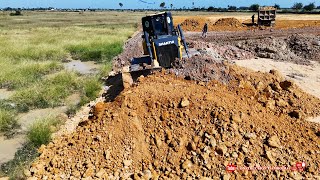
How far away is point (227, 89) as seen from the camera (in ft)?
34.0

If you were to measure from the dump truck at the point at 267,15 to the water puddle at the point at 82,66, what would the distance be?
754 inches

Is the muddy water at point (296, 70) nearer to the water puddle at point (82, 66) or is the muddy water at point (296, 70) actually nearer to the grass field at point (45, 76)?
the grass field at point (45, 76)

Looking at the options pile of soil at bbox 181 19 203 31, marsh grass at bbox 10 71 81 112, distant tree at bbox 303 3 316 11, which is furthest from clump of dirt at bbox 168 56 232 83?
distant tree at bbox 303 3 316 11

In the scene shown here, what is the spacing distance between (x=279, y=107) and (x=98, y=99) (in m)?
6.76

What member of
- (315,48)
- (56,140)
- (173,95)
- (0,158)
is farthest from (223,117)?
(315,48)

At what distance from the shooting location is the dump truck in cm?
3397

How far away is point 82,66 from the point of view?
21.1m

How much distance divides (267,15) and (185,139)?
2903cm

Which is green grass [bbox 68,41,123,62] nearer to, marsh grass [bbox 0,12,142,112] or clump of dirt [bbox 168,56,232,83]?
marsh grass [bbox 0,12,142,112]

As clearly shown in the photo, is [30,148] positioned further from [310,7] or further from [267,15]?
[310,7]

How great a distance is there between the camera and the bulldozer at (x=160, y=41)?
13406mm

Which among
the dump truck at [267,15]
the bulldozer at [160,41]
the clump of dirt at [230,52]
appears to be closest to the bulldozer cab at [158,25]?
the bulldozer at [160,41]

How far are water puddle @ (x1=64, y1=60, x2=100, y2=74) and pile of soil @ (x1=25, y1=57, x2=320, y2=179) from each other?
10.1 m

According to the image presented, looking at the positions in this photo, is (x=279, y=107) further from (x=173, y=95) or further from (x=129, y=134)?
(x=129, y=134)
